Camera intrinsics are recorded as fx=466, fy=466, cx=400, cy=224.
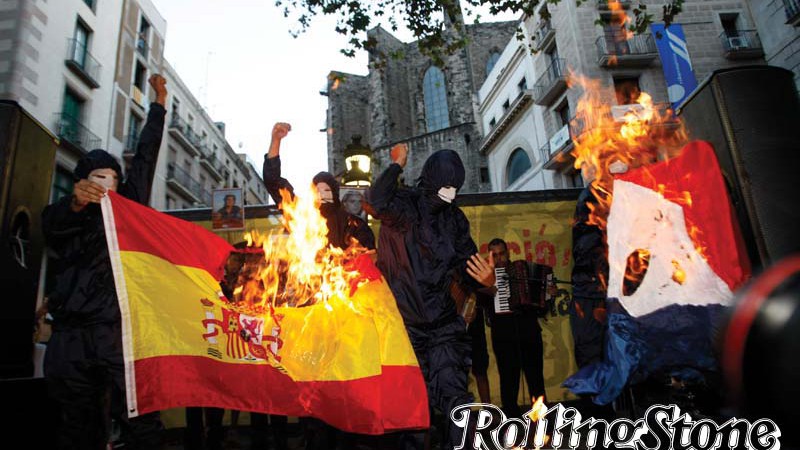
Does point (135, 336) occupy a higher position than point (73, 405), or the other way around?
point (135, 336)

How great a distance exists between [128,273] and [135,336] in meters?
0.48

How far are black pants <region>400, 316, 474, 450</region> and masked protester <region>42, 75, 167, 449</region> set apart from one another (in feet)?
6.13

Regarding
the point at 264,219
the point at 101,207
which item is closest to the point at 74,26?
the point at 264,219

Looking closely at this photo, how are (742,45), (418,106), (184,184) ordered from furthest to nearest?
(418,106), (184,184), (742,45)

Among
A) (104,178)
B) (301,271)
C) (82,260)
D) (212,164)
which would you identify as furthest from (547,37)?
(212,164)

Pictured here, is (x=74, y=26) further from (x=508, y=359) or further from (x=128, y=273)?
(x=508, y=359)

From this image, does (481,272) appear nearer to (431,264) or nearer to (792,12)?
(431,264)

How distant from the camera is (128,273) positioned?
344 centimetres

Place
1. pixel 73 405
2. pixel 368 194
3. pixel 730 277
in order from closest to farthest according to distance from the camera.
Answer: pixel 73 405, pixel 368 194, pixel 730 277

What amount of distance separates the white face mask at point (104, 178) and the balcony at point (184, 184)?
26802 millimetres

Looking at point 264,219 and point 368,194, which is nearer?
point 368,194

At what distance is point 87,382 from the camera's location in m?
3.18

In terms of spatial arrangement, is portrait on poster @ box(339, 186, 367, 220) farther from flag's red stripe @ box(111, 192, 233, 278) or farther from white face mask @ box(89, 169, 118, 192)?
white face mask @ box(89, 169, 118, 192)

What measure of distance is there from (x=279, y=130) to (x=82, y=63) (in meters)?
20.4
